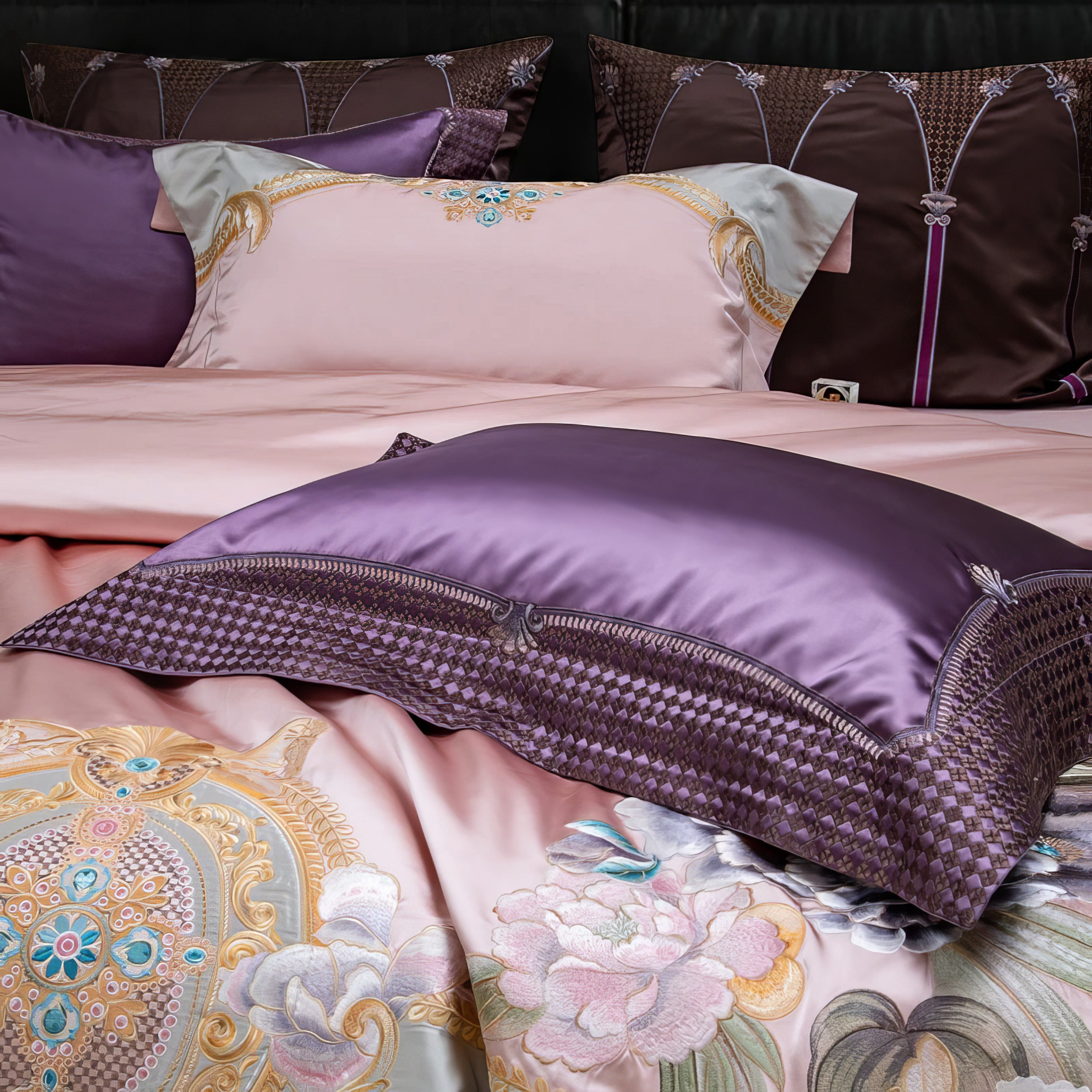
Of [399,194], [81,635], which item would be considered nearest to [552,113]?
[399,194]

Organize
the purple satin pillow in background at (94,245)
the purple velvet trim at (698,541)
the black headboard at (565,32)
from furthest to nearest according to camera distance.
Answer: the black headboard at (565,32) < the purple satin pillow in background at (94,245) < the purple velvet trim at (698,541)

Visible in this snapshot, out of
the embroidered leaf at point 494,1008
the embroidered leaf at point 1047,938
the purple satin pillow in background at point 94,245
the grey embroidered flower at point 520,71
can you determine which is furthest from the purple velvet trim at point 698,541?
the grey embroidered flower at point 520,71

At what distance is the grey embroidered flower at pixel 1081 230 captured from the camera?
1649 mm

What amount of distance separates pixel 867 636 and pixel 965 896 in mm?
134

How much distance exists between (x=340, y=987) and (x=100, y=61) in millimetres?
2019

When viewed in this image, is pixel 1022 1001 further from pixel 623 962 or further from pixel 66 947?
pixel 66 947

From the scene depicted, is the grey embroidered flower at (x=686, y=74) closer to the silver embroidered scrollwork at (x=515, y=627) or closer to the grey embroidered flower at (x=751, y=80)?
the grey embroidered flower at (x=751, y=80)

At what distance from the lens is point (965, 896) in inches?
18.8

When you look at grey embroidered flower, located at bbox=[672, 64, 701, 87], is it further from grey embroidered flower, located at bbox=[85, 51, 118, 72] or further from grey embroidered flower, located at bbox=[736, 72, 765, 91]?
grey embroidered flower, located at bbox=[85, 51, 118, 72]

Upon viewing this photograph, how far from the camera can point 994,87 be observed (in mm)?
1670

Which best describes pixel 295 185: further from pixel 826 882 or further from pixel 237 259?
pixel 826 882

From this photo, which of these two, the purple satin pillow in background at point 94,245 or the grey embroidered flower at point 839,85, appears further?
the grey embroidered flower at point 839,85

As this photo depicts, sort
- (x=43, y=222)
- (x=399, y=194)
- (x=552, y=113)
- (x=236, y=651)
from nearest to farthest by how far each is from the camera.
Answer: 1. (x=236, y=651)
2. (x=399, y=194)
3. (x=43, y=222)
4. (x=552, y=113)

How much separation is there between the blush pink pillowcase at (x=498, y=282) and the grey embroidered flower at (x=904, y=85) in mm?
404
